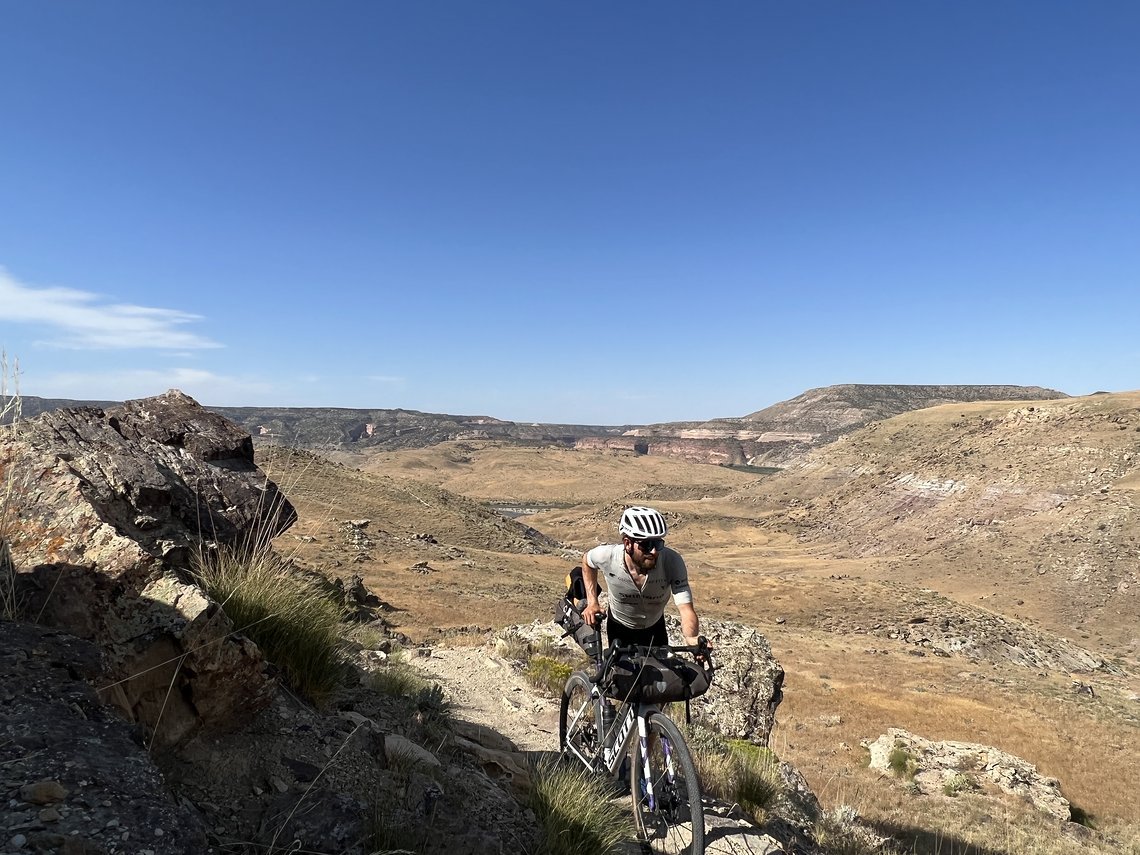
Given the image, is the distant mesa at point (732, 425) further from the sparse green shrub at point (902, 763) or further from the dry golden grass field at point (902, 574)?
the sparse green shrub at point (902, 763)

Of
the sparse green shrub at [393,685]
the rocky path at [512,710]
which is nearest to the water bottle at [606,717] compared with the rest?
the rocky path at [512,710]

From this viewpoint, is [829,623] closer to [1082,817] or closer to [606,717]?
[1082,817]

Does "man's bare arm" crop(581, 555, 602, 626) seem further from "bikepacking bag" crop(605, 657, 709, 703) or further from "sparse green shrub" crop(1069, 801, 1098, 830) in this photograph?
"sparse green shrub" crop(1069, 801, 1098, 830)

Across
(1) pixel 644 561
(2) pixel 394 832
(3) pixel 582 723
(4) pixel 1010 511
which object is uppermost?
(1) pixel 644 561

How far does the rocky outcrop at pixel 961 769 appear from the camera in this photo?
12.5 m

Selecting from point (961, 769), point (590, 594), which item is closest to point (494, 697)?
point (590, 594)

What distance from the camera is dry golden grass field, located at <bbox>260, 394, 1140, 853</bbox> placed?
50.2ft

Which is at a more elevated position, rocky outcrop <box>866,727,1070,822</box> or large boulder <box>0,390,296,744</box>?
large boulder <box>0,390,296,744</box>

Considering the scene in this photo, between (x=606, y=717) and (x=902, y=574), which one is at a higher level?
(x=606, y=717)

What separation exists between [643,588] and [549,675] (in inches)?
266

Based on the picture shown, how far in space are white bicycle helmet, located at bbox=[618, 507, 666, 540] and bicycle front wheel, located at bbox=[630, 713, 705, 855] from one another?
1279mm

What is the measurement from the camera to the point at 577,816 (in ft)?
13.5

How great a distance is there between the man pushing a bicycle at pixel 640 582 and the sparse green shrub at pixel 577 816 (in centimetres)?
111

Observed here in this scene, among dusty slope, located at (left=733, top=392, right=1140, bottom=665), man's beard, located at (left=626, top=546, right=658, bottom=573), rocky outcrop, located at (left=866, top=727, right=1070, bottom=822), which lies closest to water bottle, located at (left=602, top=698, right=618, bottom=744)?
man's beard, located at (left=626, top=546, right=658, bottom=573)
